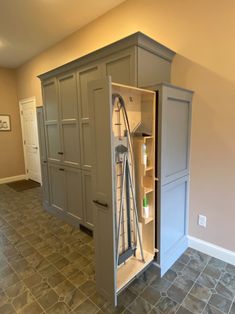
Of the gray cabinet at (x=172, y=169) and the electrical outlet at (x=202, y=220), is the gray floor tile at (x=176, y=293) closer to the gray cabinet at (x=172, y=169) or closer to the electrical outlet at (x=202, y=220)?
the gray cabinet at (x=172, y=169)

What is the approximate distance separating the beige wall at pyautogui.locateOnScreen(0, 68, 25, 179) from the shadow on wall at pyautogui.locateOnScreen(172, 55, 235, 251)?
15.3ft

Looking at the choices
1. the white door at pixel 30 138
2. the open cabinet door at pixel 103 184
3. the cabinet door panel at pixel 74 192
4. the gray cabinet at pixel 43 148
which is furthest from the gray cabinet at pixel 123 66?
the white door at pixel 30 138

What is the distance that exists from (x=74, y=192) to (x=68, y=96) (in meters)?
1.34

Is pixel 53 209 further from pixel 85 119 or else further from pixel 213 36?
pixel 213 36

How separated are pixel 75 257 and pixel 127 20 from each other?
120 inches

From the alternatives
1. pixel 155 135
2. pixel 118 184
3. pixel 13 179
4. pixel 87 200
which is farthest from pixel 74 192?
pixel 13 179

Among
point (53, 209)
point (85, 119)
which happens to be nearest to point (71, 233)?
point (53, 209)

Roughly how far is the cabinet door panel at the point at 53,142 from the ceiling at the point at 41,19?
161 cm

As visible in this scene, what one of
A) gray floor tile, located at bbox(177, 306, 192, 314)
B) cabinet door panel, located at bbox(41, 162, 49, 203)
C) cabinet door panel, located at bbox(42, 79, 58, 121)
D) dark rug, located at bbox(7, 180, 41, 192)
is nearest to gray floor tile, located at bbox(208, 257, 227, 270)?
gray floor tile, located at bbox(177, 306, 192, 314)

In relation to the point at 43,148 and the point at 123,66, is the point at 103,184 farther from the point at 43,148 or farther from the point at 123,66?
the point at 43,148

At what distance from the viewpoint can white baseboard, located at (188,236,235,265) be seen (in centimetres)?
207

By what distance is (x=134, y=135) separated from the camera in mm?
1845

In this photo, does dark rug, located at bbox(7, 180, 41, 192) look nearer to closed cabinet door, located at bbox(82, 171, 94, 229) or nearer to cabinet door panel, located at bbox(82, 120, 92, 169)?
closed cabinet door, located at bbox(82, 171, 94, 229)

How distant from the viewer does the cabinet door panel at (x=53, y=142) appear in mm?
2957
